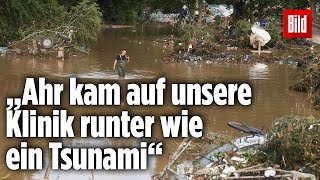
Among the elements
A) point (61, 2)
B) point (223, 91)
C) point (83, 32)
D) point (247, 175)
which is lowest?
point (247, 175)

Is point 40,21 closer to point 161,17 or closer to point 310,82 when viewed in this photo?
point 310,82

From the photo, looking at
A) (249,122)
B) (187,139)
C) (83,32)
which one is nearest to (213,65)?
(83,32)

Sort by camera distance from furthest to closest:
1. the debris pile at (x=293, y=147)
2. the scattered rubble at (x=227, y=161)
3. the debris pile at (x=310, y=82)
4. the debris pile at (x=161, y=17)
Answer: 1. the debris pile at (x=161, y=17)
2. the debris pile at (x=310, y=82)
3. the debris pile at (x=293, y=147)
4. the scattered rubble at (x=227, y=161)

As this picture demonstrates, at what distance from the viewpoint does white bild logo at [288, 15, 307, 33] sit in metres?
34.8

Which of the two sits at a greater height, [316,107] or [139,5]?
[139,5]

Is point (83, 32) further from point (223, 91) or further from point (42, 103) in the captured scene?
point (223, 91)

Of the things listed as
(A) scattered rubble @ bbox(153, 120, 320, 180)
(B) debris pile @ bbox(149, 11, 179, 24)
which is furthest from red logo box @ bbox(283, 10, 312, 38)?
(B) debris pile @ bbox(149, 11, 179, 24)

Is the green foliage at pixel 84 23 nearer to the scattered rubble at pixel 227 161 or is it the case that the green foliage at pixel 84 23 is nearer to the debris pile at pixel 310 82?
the debris pile at pixel 310 82

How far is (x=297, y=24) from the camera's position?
3656 centimetres

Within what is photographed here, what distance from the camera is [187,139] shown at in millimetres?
12047

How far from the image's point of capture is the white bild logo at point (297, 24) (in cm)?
3481

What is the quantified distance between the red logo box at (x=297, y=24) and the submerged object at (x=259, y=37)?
2520 mm

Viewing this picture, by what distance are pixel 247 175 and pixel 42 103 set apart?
750cm

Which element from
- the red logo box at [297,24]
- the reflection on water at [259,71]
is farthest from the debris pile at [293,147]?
the red logo box at [297,24]
